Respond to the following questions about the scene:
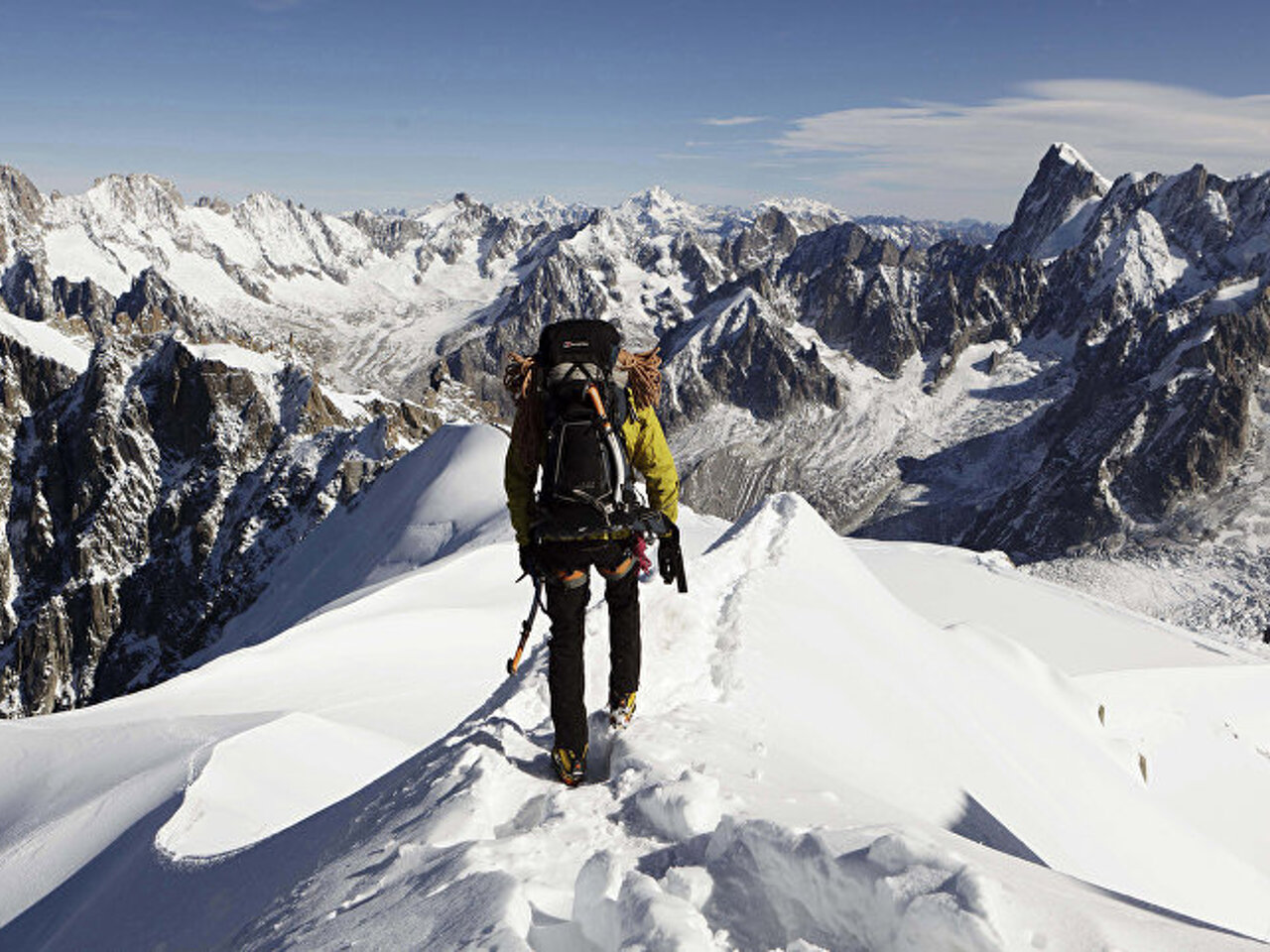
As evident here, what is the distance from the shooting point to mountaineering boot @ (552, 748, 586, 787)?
652cm

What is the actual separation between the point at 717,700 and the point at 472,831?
3.45 meters

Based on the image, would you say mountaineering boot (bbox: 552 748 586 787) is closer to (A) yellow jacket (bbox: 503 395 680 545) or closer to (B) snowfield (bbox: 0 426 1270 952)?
(B) snowfield (bbox: 0 426 1270 952)

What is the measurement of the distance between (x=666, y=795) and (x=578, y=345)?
3422 mm

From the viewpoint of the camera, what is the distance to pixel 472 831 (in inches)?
227

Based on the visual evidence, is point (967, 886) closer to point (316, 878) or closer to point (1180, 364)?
point (316, 878)

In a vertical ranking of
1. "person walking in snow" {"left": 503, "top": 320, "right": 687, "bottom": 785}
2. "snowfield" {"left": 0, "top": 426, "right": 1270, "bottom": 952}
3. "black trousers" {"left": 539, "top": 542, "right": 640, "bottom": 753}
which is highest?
"person walking in snow" {"left": 503, "top": 320, "right": 687, "bottom": 785}

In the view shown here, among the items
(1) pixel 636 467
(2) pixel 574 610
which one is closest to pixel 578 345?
(1) pixel 636 467

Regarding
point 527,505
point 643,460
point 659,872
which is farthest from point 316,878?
point 643,460

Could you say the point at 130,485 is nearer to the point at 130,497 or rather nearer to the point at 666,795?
the point at 130,497

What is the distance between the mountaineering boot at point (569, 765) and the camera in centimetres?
652

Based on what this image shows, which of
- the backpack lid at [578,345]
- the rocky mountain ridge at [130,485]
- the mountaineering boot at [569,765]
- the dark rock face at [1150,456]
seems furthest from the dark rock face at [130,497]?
the dark rock face at [1150,456]

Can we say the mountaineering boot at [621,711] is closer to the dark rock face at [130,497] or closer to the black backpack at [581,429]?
the black backpack at [581,429]

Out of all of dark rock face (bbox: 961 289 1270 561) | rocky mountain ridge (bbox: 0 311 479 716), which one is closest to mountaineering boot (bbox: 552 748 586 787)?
rocky mountain ridge (bbox: 0 311 479 716)

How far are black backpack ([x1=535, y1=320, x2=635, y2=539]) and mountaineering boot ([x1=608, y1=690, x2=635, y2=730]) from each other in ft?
5.57
